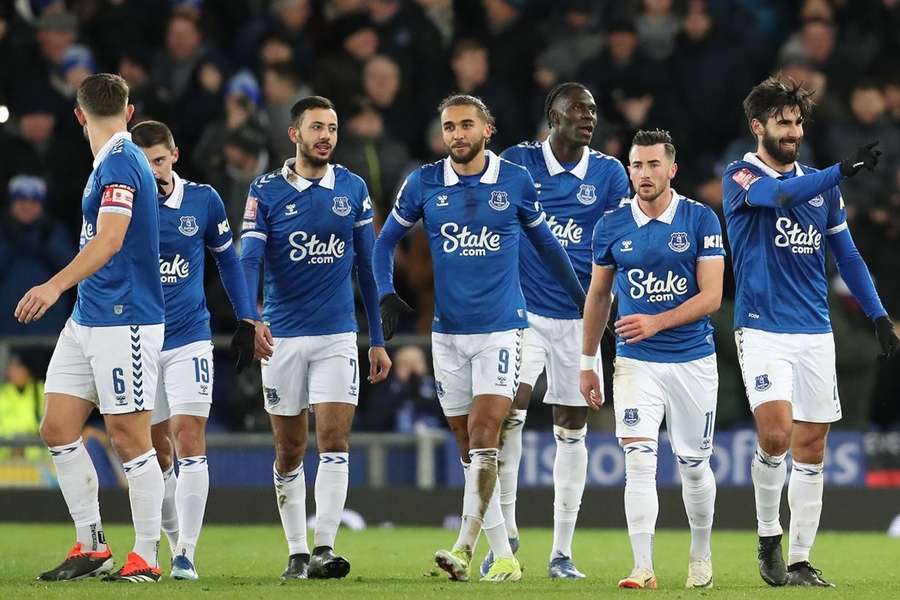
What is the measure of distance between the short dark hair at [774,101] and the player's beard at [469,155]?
147 centimetres

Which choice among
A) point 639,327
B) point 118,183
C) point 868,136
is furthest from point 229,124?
point 639,327

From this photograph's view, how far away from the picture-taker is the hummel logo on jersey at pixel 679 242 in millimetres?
9367

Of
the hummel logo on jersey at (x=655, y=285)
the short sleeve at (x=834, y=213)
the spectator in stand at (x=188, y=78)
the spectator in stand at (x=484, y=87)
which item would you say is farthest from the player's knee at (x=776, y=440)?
the spectator in stand at (x=188, y=78)

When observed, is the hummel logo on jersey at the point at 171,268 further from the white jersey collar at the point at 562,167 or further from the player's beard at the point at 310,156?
the white jersey collar at the point at 562,167

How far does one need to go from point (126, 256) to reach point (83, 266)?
1.62ft

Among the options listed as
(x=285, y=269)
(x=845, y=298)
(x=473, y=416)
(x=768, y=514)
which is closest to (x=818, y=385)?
(x=768, y=514)

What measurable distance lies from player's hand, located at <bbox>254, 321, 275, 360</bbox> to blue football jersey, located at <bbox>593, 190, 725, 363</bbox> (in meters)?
1.93

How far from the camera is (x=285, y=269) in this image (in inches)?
405

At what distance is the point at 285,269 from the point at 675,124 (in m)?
7.06

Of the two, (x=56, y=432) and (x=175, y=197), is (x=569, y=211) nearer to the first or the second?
(x=175, y=197)

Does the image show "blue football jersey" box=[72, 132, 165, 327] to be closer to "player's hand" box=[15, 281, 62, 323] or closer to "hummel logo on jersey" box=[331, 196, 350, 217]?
"player's hand" box=[15, 281, 62, 323]

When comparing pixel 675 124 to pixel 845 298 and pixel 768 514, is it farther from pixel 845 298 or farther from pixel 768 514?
pixel 768 514

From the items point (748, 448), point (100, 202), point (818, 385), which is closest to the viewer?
point (100, 202)

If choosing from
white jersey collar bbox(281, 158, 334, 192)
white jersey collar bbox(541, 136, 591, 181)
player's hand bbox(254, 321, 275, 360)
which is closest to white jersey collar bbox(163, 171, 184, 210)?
white jersey collar bbox(281, 158, 334, 192)
